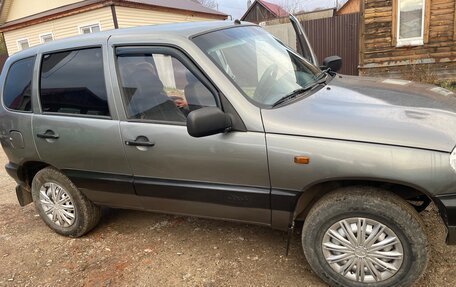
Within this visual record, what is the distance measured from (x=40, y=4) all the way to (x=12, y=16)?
289cm

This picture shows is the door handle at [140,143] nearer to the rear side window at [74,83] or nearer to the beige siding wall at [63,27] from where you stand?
the rear side window at [74,83]

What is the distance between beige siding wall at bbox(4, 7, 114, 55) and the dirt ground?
12.6m

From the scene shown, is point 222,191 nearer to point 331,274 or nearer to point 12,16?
point 331,274

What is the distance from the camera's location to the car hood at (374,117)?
2.35 metres

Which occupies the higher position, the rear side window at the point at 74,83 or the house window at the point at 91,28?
the house window at the point at 91,28

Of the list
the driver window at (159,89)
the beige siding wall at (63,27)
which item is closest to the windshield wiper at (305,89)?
the driver window at (159,89)

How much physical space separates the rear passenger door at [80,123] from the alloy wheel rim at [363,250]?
1.70 m

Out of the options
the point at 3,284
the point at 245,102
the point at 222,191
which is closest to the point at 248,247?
the point at 222,191

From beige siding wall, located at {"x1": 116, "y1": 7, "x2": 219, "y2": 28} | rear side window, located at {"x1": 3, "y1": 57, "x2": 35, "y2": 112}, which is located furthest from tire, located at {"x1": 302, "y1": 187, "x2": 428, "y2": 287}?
beige siding wall, located at {"x1": 116, "y1": 7, "x2": 219, "y2": 28}

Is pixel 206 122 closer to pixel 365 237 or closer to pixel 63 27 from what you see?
pixel 365 237

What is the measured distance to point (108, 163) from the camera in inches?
130

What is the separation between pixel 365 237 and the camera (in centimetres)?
257

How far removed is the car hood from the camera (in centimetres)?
235

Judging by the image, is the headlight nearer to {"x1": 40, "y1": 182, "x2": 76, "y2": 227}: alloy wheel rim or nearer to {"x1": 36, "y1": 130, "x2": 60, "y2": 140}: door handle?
{"x1": 36, "y1": 130, "x2": 60, "y2": 140}: door handle
